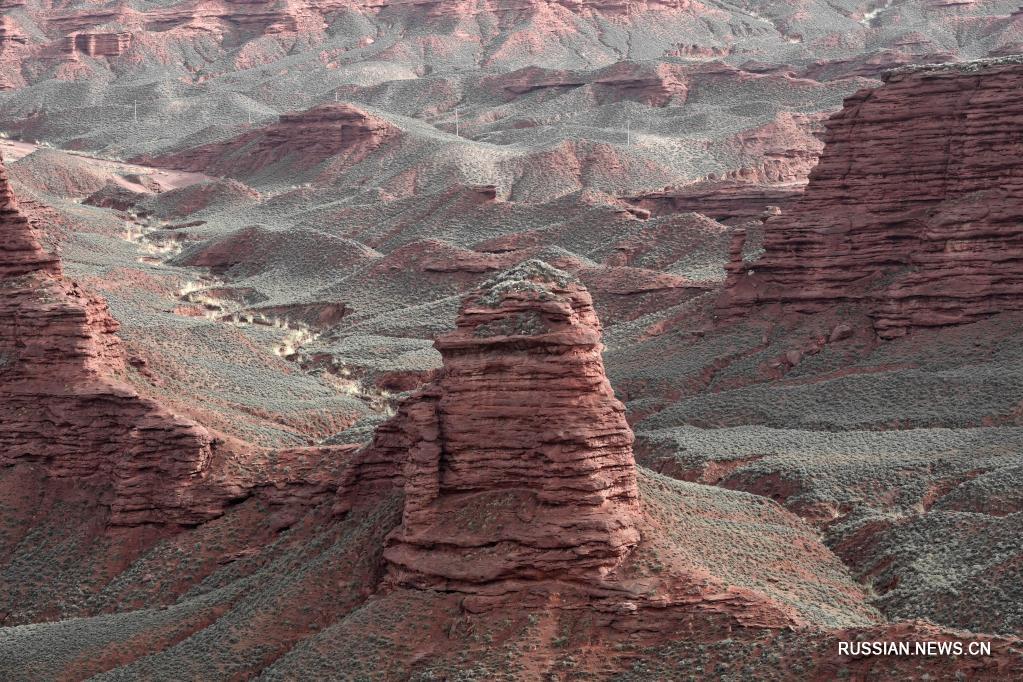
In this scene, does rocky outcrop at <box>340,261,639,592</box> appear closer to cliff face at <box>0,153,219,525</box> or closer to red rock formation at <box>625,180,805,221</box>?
cliff face at <box>0,153,219,525</box>

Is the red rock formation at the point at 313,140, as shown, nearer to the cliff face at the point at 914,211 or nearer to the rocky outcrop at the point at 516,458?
the cliff face at the point at 914,211

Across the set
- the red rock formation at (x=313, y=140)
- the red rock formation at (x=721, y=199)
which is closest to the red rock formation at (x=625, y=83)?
the red rock formation at (x=313, y=140)

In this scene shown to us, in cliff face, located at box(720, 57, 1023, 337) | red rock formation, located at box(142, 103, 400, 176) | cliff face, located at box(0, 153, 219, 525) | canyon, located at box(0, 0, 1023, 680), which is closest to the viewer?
canyon, located at box(0, 0, 1023, 680)

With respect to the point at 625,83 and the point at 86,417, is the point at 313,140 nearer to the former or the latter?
the point at 625,83

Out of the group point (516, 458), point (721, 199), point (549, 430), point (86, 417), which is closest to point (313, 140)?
point (721, 199)

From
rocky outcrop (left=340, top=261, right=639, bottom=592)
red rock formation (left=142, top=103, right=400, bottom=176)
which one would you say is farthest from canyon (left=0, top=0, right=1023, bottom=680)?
red rock formation (left=142, top=103, right=400, bottom=176)

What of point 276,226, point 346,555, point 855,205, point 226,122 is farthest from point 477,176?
point 346,555
